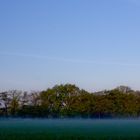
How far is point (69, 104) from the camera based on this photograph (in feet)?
217

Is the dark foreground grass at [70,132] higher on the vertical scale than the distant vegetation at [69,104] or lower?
lower

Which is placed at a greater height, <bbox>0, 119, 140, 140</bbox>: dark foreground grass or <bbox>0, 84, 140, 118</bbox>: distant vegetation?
<bbox>0, 84, 140, 118</bbox>: distant vegetation

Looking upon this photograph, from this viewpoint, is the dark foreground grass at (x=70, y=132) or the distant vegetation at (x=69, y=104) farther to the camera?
the distant vegetation at (x=69, y=104)

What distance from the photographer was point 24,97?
222ft

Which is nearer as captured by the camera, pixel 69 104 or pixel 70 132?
pixel 70 132

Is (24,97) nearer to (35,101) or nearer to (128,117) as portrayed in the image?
(35,101)

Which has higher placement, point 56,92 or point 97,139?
point 56,92

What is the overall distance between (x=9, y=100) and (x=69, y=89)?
10844 mm

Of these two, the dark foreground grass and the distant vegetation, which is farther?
the distant vegetation

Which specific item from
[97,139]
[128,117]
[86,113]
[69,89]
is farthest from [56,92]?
[97,139]

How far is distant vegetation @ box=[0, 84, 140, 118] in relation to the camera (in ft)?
212

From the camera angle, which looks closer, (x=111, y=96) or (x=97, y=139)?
(x=97, y=139)

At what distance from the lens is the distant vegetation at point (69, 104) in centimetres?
6462

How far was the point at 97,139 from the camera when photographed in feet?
43.6
